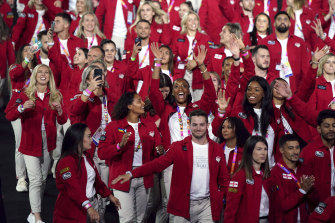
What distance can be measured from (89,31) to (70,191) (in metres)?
5.72

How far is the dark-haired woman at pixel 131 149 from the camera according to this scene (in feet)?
26.7

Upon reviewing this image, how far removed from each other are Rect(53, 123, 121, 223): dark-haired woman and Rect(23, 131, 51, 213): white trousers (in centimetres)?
159

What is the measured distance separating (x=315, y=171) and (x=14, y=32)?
7781 mm

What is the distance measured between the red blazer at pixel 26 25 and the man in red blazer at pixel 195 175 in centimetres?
704

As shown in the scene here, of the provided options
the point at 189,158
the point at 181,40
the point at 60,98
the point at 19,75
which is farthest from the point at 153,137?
the point at 181,40

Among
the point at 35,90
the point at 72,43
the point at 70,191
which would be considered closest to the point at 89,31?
the point at 72,43

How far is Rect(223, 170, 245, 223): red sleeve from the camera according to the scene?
7.07 metres

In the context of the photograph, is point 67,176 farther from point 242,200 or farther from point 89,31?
point 89,31

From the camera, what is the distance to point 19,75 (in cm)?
1060

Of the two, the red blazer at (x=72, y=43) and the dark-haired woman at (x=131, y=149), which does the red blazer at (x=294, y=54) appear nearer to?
the red blazer at (x=72, y=43)

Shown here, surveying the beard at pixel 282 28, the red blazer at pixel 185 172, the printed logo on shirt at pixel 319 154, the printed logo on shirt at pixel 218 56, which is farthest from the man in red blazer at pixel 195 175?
the beard at pixel 282 28

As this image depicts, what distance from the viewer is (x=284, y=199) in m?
7.50

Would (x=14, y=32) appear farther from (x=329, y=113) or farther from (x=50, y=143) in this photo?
(x=329, y=113)

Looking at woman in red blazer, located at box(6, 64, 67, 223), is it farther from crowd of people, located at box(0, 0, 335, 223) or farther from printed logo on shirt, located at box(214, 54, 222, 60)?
printed logo on shirt, located at box(214, 54, 222, 60)
